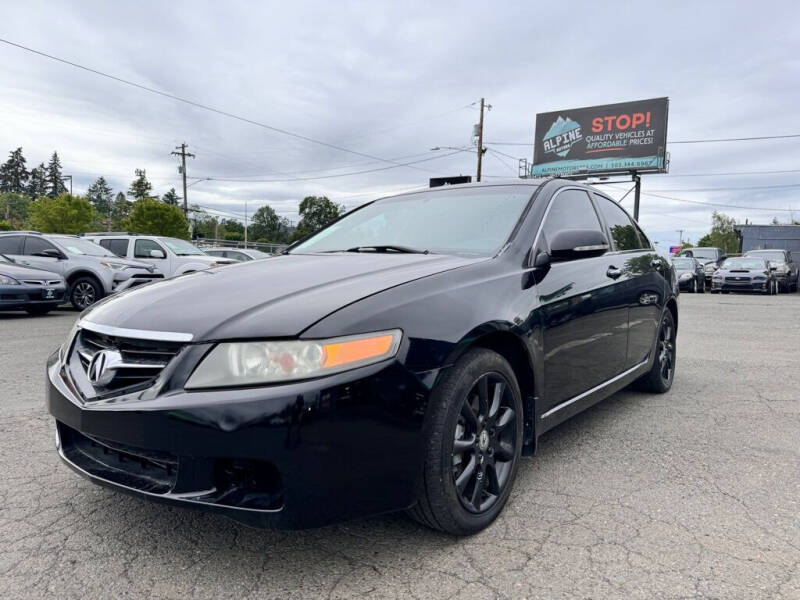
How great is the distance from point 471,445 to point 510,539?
0.41 m

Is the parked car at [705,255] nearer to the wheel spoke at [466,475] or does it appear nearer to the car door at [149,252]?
the car door at [149,252]

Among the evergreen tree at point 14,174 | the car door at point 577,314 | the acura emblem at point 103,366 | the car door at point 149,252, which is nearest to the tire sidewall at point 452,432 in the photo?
the car door at point 577,314

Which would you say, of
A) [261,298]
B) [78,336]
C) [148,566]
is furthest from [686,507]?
[78,336]

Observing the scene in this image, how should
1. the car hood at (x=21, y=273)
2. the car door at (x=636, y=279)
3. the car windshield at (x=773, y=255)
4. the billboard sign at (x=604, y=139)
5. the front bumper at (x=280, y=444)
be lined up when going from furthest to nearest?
the billboard sign at (x=604, y=139), the car windshield at (x=773, y=255), the car hood at (x=21, y=273), the car door at (x=636, y=279), the front bumper at (x=280, y=444)

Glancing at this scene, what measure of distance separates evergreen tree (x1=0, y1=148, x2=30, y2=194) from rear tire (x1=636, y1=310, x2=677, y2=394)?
131731 mm

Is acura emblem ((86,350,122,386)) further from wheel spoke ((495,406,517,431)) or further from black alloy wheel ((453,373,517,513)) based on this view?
wheel spoke ((495,406,517,431))

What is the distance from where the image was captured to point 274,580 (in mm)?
2000

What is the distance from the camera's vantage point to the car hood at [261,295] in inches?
77.9

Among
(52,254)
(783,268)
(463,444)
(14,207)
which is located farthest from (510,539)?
(14,207)

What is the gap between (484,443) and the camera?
7.82 ft

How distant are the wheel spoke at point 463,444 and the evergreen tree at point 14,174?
435 feet

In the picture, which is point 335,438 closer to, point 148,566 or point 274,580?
point 274,580

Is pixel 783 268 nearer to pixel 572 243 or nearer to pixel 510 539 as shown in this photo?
pixel 572 243

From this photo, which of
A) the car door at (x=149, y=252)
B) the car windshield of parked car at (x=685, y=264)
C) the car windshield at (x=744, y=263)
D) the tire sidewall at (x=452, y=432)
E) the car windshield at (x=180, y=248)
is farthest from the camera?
the car windshield of parked car at (x=685, y=264)
